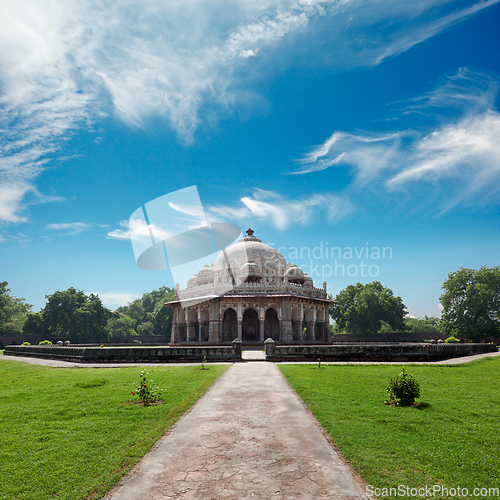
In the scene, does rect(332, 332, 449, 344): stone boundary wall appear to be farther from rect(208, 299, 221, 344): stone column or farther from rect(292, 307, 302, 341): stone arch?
rect(208, 299, 221, 344): stone column

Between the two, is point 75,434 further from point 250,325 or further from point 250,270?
point 250,325

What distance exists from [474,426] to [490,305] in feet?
138

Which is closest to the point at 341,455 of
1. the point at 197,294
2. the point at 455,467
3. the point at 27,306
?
the point at 455,467

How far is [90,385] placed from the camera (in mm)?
11719

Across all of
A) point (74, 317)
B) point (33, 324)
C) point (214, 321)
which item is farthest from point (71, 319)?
point (214, 321)

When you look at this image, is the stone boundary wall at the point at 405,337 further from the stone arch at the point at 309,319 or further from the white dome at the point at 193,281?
the white dome at the point at 193,281

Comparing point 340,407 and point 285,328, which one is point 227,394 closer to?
point 340,407

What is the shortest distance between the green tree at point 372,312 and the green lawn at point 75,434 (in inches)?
1738

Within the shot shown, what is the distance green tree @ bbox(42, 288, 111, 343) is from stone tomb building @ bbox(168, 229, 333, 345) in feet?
48.9

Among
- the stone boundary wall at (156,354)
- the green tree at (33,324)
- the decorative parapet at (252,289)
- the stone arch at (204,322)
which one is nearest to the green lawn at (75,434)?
the stone boundary wall at (156,354)

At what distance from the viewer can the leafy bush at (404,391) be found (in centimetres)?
862

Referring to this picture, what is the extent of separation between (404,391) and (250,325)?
30.8 meters

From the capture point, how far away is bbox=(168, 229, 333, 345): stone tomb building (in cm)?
3309

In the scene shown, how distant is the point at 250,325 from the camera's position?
38781 mm
